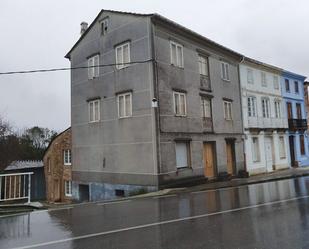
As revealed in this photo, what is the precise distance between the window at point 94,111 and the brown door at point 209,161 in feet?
24.1

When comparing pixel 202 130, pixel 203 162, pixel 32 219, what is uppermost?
pixel 202 130

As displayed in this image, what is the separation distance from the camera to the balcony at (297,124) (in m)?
29.8

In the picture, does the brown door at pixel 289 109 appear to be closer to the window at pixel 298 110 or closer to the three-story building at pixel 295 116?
the three-story building at pixel 295 116

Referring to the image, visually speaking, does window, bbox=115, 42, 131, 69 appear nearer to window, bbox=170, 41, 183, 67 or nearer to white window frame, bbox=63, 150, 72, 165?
window, bbox=170, 41, 183, 67

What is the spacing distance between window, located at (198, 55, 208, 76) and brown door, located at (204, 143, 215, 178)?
4.84 m

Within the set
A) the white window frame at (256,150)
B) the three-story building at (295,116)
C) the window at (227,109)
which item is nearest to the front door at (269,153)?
the white window frame at (256,150)

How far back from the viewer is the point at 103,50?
20375mm

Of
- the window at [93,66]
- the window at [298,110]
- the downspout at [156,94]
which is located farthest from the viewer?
the window at [298,110]

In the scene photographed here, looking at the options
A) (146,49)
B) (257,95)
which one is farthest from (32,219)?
(257,95)

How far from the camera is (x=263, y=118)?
26.5m

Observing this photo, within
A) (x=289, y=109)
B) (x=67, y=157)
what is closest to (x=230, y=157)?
(x=289, y=109)

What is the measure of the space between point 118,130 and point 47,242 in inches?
490

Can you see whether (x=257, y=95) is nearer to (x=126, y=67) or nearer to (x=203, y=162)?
(x=203, y=162)

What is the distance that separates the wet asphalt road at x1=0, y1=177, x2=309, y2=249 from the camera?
5.96m
